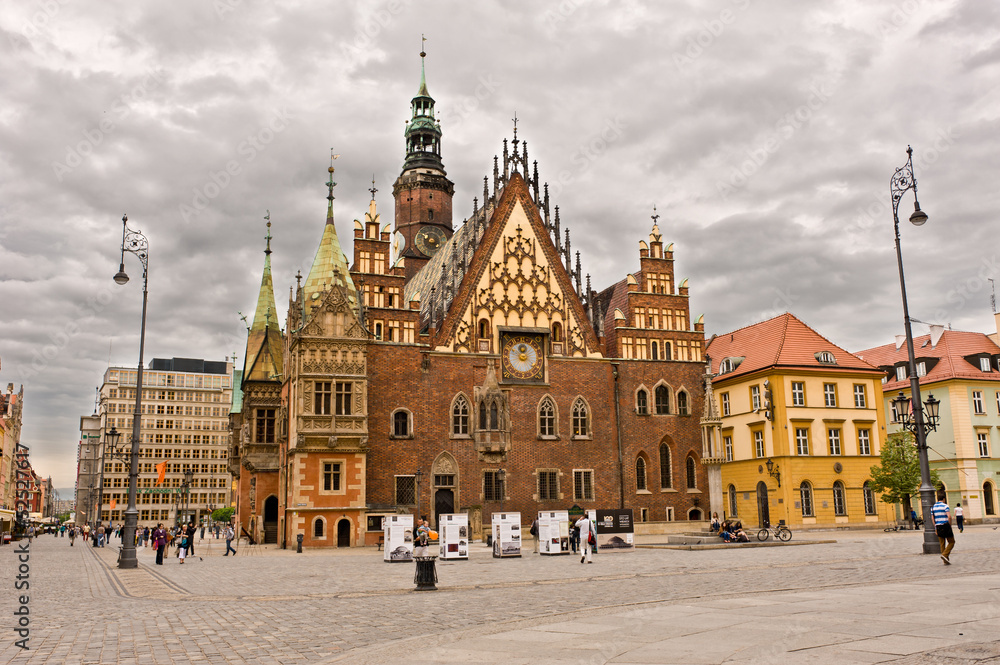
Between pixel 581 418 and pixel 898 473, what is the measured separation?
736 inches

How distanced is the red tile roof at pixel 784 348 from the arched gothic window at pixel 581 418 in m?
11.2

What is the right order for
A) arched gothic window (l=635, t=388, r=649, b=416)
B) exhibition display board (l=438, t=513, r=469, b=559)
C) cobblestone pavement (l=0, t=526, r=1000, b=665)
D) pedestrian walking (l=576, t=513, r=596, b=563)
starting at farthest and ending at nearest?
arched gothic window (l=635, t=388, r=649, b=416) → exhibition display board (l=438, t=513, r=469, b=559) → pedestrian walking (l=576, t=513, r=596, b=563) → cobblestone pavement (l=0, t=526, r=1000, b=665)

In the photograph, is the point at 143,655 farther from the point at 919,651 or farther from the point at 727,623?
the point at 919,651

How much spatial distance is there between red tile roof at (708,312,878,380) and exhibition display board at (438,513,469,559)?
27.8 meters

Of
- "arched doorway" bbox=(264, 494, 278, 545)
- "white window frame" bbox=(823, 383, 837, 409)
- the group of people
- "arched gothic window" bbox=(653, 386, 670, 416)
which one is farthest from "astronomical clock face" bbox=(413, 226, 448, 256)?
the group of people

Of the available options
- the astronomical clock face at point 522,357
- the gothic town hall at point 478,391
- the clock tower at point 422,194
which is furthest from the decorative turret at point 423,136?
Result: the astronomical clock face at point 522,357

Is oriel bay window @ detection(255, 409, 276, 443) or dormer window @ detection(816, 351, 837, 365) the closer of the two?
dormer window @ detection(816, 351, 837, 365)

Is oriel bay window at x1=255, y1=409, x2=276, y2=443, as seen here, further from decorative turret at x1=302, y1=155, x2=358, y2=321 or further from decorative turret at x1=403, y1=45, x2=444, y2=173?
decorative turret at x1=403, y1=45, x2=444, y2=173

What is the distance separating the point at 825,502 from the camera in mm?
49938

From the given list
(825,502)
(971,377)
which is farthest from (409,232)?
(971,377)

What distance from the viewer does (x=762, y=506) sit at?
51.5 metres

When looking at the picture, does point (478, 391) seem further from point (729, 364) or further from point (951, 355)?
point (951, 355)

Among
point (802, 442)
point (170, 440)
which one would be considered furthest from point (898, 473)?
point (170, 440)

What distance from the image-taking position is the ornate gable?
49969 millimetres
